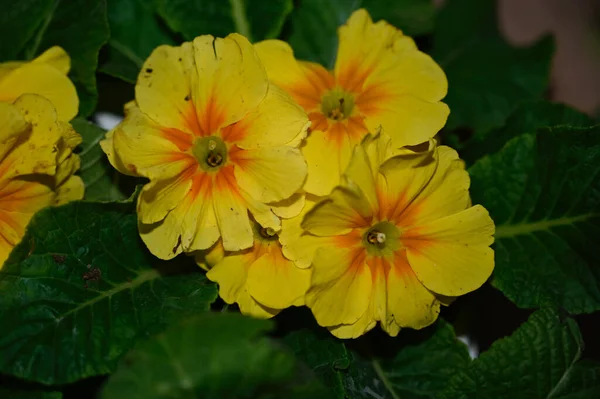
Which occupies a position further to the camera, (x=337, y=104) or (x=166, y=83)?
(x=337, y=104)

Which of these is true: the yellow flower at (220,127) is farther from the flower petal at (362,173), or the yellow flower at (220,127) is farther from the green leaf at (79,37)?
the green leaf at (79,37)

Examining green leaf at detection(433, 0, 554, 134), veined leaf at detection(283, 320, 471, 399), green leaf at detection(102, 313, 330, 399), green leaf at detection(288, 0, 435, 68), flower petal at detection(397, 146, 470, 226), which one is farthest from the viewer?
green leaf at detection(433, 0, 554, 134)

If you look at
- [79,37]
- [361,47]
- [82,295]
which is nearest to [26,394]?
[82,295]

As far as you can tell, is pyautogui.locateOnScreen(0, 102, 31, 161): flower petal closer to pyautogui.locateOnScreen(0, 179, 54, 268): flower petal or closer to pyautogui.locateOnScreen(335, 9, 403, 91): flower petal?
pyautogui.locateOnScreen(0, 179, 54, 268): flower petal

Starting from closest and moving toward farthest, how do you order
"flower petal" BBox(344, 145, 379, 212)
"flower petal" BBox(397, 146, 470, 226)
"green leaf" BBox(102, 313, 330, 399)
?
"green leaf" BBox(102, 313, 330, 399) < "flower petal" BBox(344, 145, 379, 212) < "flower petal" BBox(397, 146, 470, 226)

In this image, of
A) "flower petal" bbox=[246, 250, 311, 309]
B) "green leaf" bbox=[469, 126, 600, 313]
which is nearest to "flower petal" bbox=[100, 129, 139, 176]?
"flower petal" bbox=[246, 250, 311, 309]

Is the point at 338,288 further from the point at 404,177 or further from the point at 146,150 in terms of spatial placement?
the point at 146,150

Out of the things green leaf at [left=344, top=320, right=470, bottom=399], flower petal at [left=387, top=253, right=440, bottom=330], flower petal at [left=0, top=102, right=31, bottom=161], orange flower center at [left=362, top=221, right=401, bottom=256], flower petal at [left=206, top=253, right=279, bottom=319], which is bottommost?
green leaf at [left=344, top=320, right=470, bottom=399]
